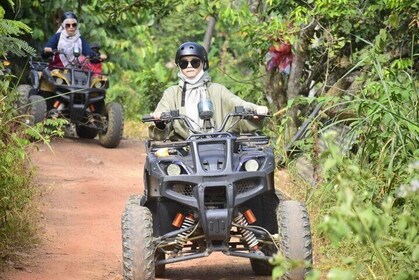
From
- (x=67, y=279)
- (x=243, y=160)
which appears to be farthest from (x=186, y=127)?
(x=67, y=279)

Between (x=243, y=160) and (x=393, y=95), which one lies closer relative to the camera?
(x=243, y=160)

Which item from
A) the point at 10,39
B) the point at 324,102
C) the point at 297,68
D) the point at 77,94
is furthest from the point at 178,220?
the point at 77,94

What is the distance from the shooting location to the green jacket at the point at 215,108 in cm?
816

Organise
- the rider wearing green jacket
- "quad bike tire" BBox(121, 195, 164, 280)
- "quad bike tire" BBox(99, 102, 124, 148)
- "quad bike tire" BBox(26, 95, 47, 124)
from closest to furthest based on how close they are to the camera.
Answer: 1. "quad bike tire" BBox(121, 195, 164, 280)
2. the rider wearing green jacket
3. "quad bike tire" BBox(26, 95, 47, 124)
4. "quad bike tire" BBox(99, 102, 124, 148)

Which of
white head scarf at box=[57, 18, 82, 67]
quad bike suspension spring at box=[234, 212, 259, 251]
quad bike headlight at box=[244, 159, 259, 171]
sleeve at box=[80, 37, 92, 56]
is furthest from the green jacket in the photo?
sleeve at box=[80, 37, 92, 56]

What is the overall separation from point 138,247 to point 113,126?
9112 millimetres

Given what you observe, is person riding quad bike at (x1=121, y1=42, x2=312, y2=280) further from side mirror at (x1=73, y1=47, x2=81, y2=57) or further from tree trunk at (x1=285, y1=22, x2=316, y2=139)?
side mirror at (x1=73, y1=47, x2=81, y2=57)

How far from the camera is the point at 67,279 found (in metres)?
8.21

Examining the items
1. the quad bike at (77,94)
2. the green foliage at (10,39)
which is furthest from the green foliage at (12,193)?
the quad bike at (77,94)

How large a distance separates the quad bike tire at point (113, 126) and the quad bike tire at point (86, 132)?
2.95ft

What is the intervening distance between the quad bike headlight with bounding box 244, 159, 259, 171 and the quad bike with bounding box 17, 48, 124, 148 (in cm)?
861

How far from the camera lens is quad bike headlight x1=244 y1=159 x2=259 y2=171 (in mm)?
7406

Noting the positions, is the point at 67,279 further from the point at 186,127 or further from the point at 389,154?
the point at 389,154

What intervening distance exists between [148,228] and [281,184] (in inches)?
167
